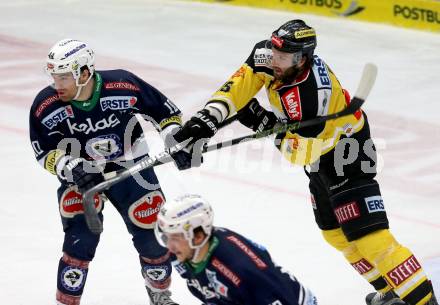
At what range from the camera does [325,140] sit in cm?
577

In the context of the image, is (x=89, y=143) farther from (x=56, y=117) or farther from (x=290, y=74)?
(x=290, y=74)

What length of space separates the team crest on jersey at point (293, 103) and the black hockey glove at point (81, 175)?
3.23 feet

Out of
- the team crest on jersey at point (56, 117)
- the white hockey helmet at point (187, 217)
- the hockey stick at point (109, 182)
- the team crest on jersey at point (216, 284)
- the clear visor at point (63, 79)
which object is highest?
the clear visor at point (63, 79)

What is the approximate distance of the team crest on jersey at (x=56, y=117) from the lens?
567cm

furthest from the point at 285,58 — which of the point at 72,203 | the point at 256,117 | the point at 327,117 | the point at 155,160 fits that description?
the point at 72,203

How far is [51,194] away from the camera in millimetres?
7883

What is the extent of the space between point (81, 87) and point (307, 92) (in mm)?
1117

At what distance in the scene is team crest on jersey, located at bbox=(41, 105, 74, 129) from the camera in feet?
18.6

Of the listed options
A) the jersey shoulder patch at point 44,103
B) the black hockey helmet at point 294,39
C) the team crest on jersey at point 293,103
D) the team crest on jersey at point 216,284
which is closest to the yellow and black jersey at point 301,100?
the team crest on jersey at point 293,103

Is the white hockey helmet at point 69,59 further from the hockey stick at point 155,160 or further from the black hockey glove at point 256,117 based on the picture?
the black hockey glove at point 256,117

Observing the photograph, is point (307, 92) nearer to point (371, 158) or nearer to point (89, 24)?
point (371, 158)

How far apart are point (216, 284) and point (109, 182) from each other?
122 cm

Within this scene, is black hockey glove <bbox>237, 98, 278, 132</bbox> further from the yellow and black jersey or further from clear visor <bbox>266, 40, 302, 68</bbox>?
clear visor <bbox>266, 40, 302, 68</bbox>

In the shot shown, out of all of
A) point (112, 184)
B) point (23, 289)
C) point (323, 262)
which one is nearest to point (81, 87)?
point (112, 184)
